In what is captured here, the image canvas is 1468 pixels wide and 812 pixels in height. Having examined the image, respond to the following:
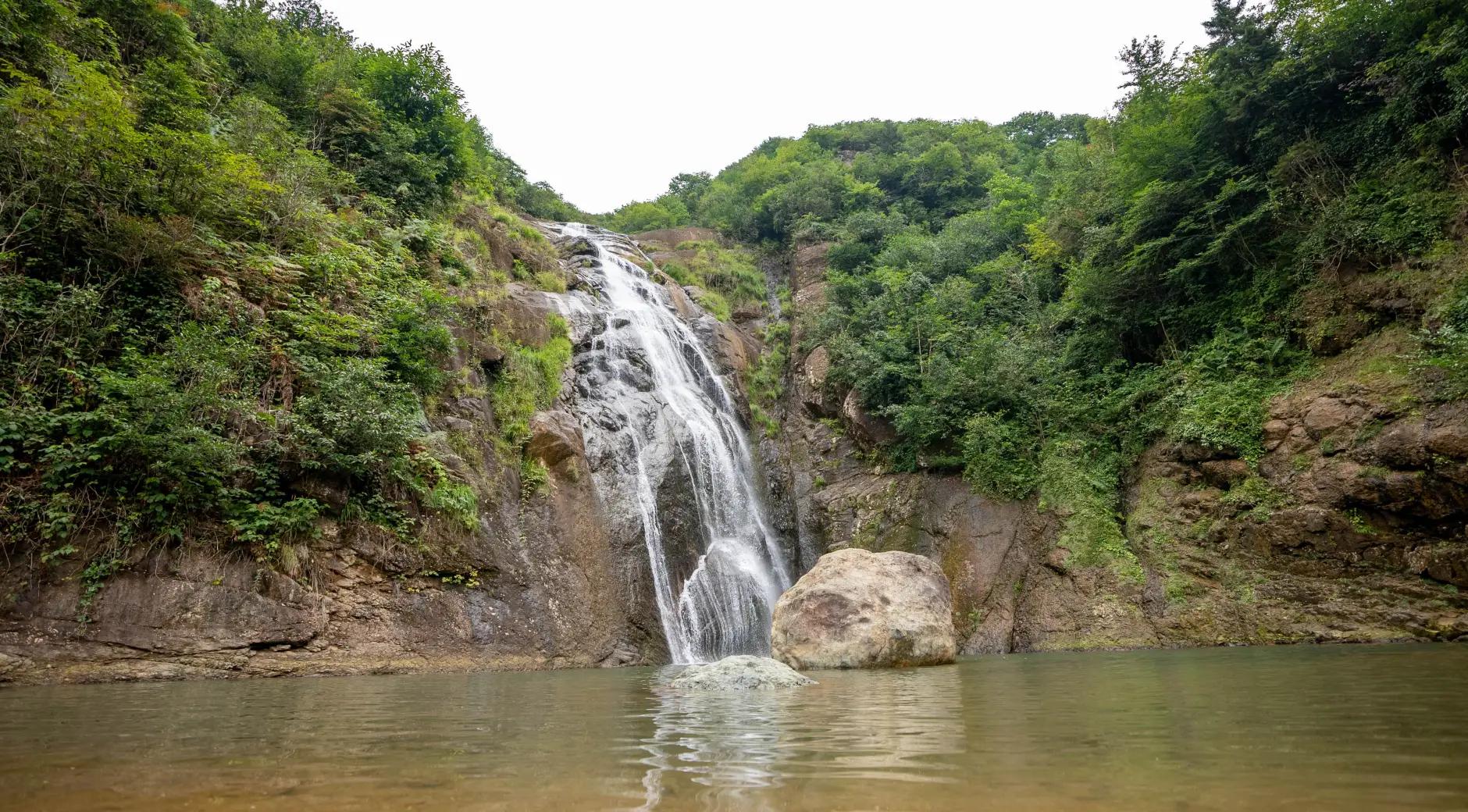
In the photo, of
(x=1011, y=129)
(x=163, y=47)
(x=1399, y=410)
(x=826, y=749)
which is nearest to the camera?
(x=826, y=749)

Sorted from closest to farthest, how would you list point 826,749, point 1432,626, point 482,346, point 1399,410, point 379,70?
point 826,749 → point 1432,626 → point 1399,410 → point 482,346 → point 379,70

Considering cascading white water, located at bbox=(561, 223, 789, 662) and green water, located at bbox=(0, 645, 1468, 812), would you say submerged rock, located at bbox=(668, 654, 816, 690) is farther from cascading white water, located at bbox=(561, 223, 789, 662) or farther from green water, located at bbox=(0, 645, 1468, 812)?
cascading white water, located at bbox=(561, 223, 789, 662)

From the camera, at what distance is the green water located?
2459 millimetres

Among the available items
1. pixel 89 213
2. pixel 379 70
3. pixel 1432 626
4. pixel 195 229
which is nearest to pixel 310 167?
pixel 195 229

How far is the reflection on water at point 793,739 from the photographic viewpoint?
279 centimetres

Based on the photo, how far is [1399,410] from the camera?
10.7 metres

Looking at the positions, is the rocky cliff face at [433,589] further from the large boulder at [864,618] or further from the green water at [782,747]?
the large boulder at [864,618]

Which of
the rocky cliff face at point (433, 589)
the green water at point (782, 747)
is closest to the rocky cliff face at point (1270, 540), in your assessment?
the green water at point (782, 747)

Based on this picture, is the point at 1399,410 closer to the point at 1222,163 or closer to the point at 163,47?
the point at 1222,163

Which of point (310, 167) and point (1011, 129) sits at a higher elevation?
point (1011, 129)

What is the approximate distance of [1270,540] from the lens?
11.7 m

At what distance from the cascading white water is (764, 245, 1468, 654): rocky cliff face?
11.3 feet

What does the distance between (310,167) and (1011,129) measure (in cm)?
4596

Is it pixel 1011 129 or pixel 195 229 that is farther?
pixel 1011 129
